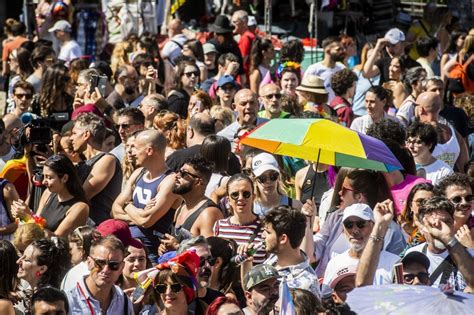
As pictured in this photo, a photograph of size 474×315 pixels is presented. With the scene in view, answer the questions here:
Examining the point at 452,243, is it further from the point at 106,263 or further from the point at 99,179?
the point at 99,179

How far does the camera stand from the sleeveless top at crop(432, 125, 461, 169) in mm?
10578

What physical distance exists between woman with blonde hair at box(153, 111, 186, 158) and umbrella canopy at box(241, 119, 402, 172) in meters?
1.53

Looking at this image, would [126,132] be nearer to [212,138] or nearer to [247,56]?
[212,138]

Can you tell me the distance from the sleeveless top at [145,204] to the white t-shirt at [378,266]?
5.59 feet

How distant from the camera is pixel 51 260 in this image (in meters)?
7.53

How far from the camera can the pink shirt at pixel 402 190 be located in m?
8.45

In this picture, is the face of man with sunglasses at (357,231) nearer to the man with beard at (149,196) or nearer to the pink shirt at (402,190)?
the pink shirt at (402,190)

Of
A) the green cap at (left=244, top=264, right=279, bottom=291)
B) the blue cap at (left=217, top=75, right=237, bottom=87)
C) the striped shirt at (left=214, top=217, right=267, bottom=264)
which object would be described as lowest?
the blue cap at (left=217, top=75, right=237, bottom=87)

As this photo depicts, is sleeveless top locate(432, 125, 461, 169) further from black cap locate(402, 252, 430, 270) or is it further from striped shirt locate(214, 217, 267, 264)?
black cap locate(402, 252, 430, 270)

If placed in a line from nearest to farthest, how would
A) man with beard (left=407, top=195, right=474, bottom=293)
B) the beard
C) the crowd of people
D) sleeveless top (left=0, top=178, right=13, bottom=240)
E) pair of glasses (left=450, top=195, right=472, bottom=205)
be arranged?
man with beard (left=407, top=195, right=474, bottom=293) < the crowd of people < pair of glasses (left=450, top=195, right=472, bottom=205) < the beard < sleeveless top (left=0, top=178, right=13, bottom=240)

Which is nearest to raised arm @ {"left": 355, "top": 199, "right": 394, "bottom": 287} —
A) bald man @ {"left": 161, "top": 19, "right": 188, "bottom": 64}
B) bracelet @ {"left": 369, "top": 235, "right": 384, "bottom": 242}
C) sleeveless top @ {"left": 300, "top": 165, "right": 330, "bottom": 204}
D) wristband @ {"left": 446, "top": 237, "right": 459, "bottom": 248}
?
bracelet @ {"left": 369, "top": 235, "right": 384, "bottom": 242}

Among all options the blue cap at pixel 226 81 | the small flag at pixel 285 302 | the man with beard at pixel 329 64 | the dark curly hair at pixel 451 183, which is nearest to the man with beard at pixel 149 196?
the dark curly hair at pixel 451 183

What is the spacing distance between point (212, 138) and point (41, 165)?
1.30 meters

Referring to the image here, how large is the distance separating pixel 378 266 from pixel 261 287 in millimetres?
889
